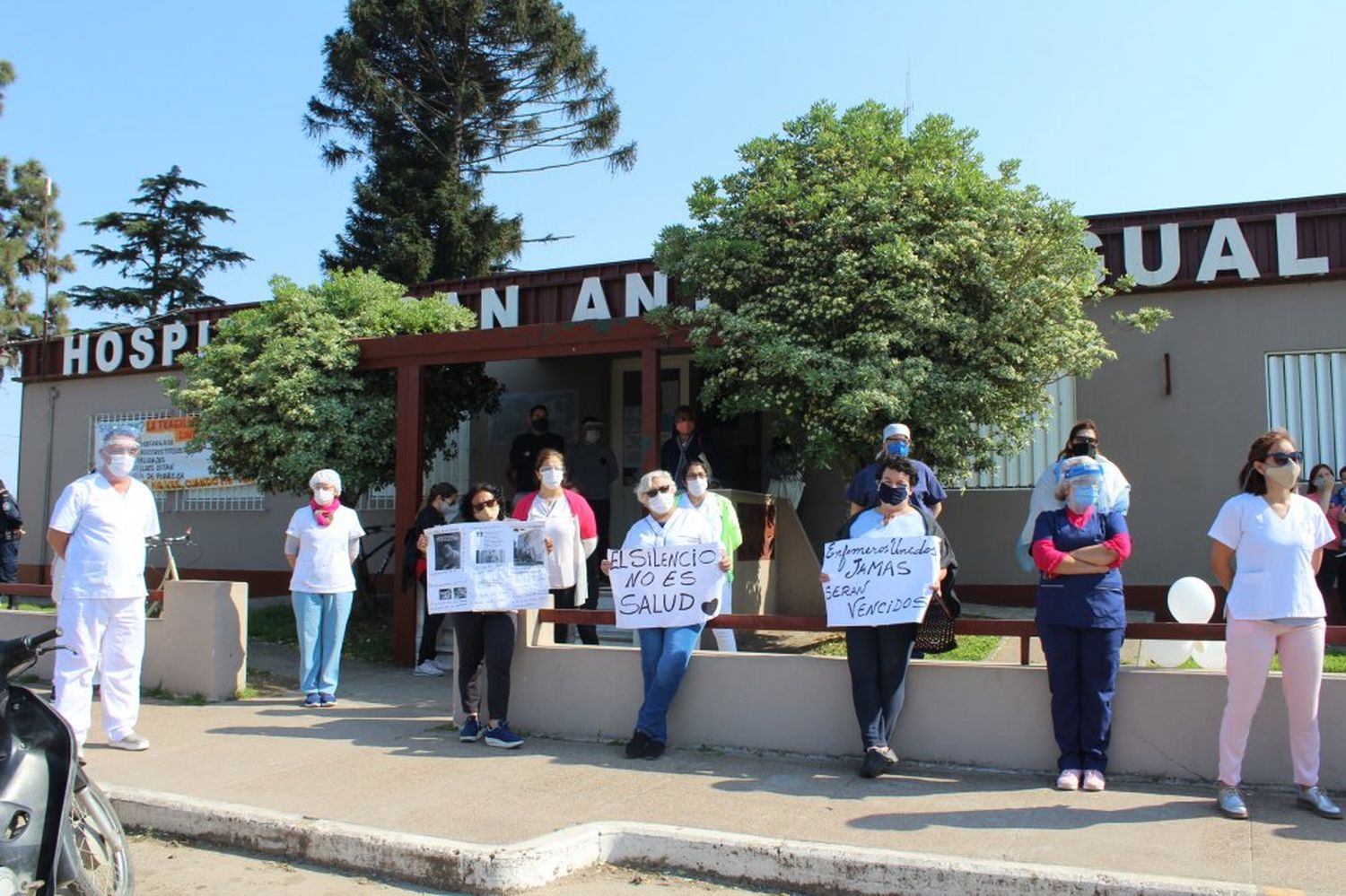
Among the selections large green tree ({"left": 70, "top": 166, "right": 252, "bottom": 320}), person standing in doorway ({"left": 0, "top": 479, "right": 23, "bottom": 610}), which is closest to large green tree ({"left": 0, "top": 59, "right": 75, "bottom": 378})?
large green tree ({"left": 70, "top": 166, "right": 252, "bottom": 320})

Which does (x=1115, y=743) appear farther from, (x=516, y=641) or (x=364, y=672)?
(x=364, y=672)

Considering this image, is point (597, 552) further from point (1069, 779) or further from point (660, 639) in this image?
point (1069, 779)

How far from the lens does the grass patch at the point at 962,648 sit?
27.8 ft

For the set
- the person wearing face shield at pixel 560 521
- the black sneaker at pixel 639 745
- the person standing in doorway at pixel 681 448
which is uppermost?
the person standing in doorway at pixel 681 448

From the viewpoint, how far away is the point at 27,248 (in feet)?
103

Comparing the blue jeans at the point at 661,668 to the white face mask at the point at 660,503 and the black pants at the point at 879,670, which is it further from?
the black pants at the point at 879,670

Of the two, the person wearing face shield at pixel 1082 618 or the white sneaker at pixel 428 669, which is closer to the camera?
the person wearing face shield at pixel 1082 618

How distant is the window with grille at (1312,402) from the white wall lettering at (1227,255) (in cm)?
89

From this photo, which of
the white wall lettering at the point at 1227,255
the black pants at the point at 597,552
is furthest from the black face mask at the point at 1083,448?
the white wall lettering at the point at 1227,255

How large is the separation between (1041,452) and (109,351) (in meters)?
13.4

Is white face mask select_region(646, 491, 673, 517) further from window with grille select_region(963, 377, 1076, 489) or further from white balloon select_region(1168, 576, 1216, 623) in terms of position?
window with grille select_region(963, 377, 1076, 489)

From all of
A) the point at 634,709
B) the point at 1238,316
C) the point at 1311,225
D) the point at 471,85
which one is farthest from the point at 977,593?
the point at 471,85

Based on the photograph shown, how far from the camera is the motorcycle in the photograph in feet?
12.2

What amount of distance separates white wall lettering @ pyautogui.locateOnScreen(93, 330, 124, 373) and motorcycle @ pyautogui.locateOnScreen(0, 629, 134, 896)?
45.4 feet
